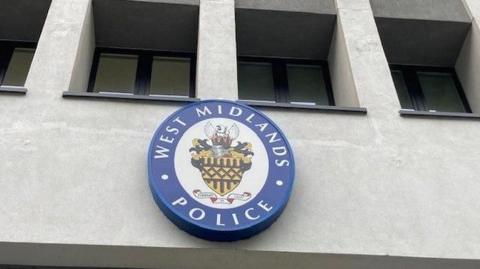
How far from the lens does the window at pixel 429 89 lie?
37.8ft

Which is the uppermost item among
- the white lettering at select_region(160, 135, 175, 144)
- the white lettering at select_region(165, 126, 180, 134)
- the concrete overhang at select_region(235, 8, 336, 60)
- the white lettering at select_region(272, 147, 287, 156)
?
the concrete overhang at select_region(235, 8, 336, 60)

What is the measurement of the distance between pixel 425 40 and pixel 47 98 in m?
7.28

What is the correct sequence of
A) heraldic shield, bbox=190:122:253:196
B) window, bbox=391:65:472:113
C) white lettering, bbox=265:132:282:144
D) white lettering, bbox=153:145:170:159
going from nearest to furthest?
heraldic shield, bbox=190:122:253:196
white lettering, bbox=153:145:170:159
white lettering, bbox=265:132:282:144
window, bbox=391:65:472:113

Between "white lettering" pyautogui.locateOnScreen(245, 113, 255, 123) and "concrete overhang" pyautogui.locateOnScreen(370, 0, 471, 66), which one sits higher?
"concrete overhang" pyautogui.locateOnScreen(370, 0, 471, 66)

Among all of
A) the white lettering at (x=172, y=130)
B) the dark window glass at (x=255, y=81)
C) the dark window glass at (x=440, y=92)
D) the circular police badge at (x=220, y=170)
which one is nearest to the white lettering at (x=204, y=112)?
the circular police badge at (x=220, y=170)

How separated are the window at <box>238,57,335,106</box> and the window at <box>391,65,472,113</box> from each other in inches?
59.0

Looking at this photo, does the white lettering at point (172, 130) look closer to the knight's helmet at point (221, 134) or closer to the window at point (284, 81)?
the knight's helmet at point (221, 134)

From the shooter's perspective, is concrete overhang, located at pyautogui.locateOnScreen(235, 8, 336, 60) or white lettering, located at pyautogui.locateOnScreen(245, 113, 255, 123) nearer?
white lettering, located at pyautogui.locateOnScreen(245, 113, 255, 123)

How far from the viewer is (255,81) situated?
38.1 feet

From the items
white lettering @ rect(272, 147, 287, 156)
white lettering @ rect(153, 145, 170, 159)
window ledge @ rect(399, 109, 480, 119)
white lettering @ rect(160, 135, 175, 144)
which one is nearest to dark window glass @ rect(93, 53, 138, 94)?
white lettering @ rect(160, 135, 175, 144)

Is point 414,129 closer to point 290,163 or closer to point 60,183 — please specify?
point 290,163

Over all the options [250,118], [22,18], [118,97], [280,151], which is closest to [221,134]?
[250,118]

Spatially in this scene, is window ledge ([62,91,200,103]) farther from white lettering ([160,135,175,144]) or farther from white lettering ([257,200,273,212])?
white lettering ([257,200,273,212])

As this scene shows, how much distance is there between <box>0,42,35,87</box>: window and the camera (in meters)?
11.0
